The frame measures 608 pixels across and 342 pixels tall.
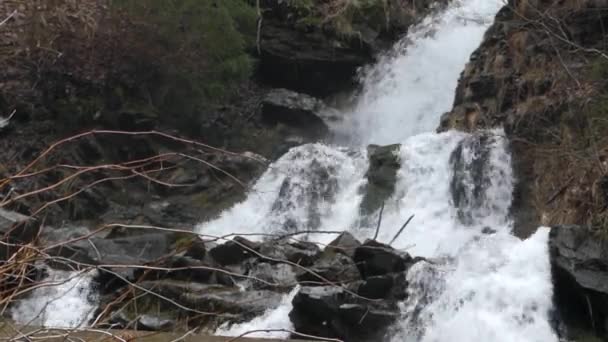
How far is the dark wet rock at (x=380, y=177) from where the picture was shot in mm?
11711

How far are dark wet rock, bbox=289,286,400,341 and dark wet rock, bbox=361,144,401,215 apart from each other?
4336 mm

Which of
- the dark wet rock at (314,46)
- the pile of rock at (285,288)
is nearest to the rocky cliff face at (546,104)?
the pile of rock at (285,288)

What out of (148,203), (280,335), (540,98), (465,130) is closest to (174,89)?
(148,203)

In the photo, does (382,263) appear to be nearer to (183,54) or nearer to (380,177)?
(380,177)

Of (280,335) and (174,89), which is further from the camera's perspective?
(174,89)

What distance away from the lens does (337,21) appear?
16297 mm

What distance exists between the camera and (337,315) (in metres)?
7.13

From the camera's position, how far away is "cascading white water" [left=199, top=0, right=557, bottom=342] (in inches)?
292

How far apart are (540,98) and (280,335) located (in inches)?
220

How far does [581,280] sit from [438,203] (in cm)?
432

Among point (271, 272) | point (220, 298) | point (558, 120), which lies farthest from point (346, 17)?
point (220, 298)

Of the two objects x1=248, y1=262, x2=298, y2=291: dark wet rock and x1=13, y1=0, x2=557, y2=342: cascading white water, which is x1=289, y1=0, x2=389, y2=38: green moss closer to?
x1=13, y1=0, x2=557, y2=342: cascading white water

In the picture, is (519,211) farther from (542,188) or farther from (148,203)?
(148,203)

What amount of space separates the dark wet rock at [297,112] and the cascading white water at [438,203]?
48 centimetres
